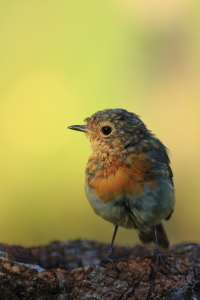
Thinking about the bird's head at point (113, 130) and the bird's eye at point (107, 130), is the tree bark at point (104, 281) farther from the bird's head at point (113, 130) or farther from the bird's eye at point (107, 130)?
the bird's eye at point (107, 130)

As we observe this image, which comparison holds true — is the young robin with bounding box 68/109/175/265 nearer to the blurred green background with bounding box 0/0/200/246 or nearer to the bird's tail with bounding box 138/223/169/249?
the bird's tail with bounding box 138/223/169/249

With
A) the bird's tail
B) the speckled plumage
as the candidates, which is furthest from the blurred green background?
the speckled plumage

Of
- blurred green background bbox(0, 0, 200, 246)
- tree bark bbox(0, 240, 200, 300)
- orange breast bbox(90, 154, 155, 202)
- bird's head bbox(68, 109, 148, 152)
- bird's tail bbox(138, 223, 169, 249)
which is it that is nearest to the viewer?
tree bark bbox(0, 240, 200, 300)

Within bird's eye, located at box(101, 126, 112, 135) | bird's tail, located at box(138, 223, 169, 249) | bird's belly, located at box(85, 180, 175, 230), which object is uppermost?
bird's eye, located at box(101, 126, 112, 135)

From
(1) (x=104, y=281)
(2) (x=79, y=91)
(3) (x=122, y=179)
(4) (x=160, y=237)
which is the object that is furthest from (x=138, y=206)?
(2) (x=79, y=91)

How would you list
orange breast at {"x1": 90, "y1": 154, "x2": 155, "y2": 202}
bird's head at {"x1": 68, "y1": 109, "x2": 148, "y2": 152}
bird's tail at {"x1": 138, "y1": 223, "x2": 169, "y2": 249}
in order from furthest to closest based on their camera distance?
bird's tail at {"x1": 138, "y1": 223, "x2": 169, "y2": 249} → bird's head at {"x1": 68, "y1": 109, "x2": 148, "y2": 152} → orange breast at {"x1": 90, "y1": 154, "x2": 155, "y2": 202}

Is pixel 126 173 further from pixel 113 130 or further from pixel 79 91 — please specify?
pixel 79 91
